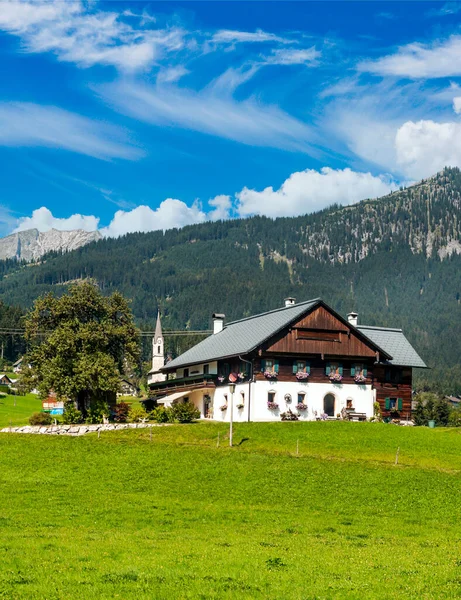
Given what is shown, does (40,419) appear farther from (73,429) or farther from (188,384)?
(188,384)

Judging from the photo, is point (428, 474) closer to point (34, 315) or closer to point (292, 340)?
point (292, 340)

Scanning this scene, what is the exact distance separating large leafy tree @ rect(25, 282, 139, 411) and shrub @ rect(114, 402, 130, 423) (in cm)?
153

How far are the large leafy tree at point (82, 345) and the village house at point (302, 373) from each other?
25.6ft

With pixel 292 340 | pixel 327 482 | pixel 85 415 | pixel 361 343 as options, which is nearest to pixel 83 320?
pixel 85 415

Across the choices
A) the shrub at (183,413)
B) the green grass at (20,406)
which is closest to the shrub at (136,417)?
the shrub at (183,413)

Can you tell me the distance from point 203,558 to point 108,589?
3842 mm

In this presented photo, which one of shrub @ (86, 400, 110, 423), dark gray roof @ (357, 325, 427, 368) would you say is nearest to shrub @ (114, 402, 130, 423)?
shrub @ (86, 400, 110, 423)

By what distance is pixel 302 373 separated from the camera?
61.5 meters

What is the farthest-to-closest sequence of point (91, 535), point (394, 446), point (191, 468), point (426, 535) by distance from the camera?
point (394, 446), point (191, 468), point (426, 535), point (91, 535)

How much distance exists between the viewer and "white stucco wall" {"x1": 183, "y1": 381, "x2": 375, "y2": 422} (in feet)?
198

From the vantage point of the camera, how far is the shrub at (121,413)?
195 ft

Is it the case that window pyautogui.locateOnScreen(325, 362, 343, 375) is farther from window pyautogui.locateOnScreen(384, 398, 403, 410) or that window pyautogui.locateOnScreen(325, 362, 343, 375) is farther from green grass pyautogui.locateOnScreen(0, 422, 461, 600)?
green grass pyautogui.locateOnScreen(0, 422, 461, 600)

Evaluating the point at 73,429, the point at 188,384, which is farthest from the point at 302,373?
the point at 73,429

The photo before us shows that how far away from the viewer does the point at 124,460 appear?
125 ft
